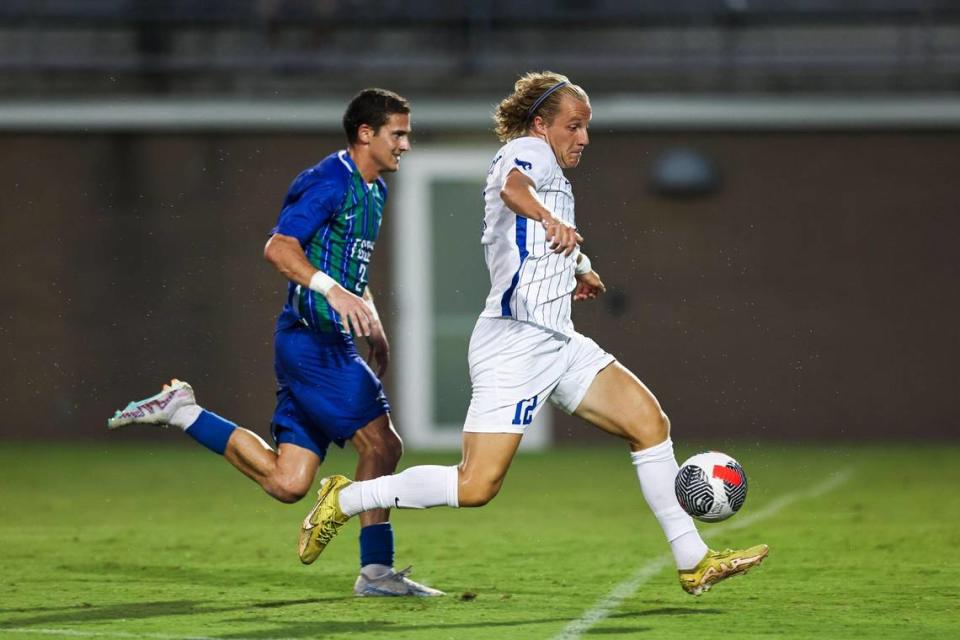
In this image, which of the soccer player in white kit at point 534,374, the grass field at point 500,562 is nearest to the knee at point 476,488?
the soccer player in white kit at point 534,374

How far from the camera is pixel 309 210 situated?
7.05 m

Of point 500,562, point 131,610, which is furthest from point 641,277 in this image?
point 131,610

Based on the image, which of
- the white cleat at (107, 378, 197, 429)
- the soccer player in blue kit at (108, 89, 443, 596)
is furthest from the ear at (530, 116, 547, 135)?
the white cleat at (107, 378, 197, 429)

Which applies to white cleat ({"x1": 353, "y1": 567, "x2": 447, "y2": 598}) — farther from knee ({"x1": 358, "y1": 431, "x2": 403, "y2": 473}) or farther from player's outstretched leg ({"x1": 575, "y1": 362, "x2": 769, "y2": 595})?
player's outstretched leg ({"x1": 575, "y1": 362, "x2": 769, "y2": 595})

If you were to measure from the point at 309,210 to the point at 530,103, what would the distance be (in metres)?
1.06

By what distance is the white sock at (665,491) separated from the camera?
263 inches

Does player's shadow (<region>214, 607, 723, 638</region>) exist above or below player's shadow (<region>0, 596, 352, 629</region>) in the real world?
below

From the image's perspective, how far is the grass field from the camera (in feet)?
21.0

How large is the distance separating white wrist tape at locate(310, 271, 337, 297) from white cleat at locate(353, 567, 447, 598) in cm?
131

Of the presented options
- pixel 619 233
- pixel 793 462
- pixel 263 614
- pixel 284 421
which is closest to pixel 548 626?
pixel 263 614

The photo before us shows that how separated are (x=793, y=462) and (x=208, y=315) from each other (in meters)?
5.75

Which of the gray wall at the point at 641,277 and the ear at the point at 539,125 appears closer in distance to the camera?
the ear at the point at 539,125

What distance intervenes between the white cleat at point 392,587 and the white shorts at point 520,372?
Result: 92cm

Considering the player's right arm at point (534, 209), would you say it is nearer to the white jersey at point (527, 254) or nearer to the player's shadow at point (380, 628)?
the white jersey at point (527, 254)
